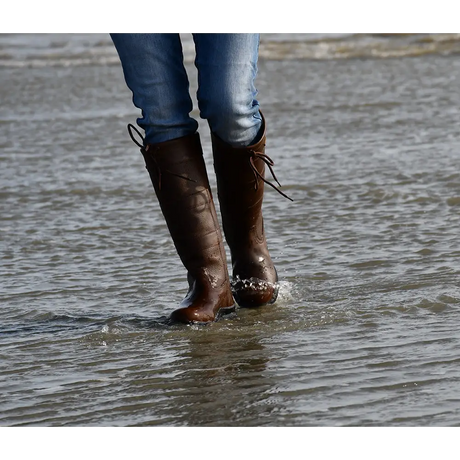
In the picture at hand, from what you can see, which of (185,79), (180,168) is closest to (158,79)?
(185,79)

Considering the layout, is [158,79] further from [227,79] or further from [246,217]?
[246,217]

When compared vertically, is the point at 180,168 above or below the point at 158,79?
below

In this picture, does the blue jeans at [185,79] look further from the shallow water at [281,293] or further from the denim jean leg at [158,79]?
the shallow water at [281,293]

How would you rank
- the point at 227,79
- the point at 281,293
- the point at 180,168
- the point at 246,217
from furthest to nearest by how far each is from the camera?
the point at 281,293 → the point at 246,217 → the point at 180,168 → the point at 227,79

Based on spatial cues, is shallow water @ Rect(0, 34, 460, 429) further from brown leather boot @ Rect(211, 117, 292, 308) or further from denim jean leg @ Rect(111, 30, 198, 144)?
denim jean leg @ Rect(111, 30, 198, 144)

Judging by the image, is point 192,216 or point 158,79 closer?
point 158,79

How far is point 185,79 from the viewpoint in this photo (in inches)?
110

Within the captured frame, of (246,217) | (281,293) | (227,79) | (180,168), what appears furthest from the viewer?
(281,293)

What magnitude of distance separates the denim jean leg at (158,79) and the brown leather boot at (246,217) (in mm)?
134

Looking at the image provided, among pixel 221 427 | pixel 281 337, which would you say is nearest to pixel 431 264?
pixel 281 337

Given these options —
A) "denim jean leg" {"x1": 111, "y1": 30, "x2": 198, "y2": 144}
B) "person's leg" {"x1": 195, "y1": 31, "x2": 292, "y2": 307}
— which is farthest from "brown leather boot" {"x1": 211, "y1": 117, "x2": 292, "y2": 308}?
"denim jean leg" {"x1": 111, "y1": 30, "x2": 198, "y2": 144}

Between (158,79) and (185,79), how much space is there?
96 mm
